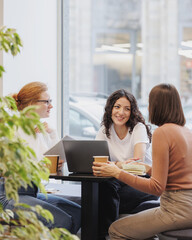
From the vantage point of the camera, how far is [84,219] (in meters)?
2.37

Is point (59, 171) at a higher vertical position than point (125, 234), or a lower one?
higher

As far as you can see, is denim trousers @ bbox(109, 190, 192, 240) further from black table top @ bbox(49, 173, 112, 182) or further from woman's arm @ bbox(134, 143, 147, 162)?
woman's arm @ bbox(134, 143, 147, 162)

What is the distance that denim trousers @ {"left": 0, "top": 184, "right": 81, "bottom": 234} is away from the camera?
2.37m

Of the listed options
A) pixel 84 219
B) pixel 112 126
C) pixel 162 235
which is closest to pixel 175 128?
pixel 162 235

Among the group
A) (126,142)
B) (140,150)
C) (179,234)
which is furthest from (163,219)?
(126,142)

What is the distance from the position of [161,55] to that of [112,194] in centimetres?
450

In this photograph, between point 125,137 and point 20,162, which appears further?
point 125,137

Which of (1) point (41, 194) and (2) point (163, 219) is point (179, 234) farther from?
(1) point (41, 194)

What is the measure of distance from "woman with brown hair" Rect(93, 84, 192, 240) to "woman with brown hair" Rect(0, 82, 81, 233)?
0.47 meters

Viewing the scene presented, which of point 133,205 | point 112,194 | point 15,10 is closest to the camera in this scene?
point 112,194

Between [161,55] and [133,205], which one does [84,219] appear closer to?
[133,205]

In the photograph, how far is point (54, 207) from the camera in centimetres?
248

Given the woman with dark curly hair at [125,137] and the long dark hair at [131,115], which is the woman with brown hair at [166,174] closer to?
the woman with dark curly hair at [125,137]

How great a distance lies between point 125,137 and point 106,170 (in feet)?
2.19
